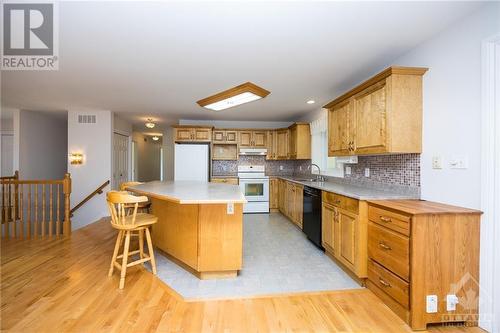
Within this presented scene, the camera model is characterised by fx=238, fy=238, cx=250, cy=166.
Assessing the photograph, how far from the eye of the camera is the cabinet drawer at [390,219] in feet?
6.10

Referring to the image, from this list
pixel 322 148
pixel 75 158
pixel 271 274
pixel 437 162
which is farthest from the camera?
pixel 75 158

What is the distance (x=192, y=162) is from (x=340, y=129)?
351 cm

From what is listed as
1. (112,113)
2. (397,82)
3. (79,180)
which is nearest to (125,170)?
(79,180)

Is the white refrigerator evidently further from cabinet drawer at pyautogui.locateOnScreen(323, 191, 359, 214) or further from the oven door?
cabinet drawer at pyautogui.locateOnScreen(323, 191, 359, 214)

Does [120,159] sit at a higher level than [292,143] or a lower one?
lower

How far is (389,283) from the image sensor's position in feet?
6.66

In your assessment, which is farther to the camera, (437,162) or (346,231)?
(346,231)

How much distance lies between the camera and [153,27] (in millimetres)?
2059

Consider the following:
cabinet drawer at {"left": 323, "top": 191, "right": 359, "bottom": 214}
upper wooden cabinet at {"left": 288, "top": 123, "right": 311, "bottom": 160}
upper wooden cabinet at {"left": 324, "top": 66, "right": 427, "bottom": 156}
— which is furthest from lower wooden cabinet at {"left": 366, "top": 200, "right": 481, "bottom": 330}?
upper wooden cabinet at {"left": 288, "top": 123, "right": 311, "bottom": 160}

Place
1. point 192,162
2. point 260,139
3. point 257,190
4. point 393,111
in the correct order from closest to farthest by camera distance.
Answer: point 393,111, point 192,162, point 257,190, point 260,139

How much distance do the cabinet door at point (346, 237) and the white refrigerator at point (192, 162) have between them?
3.51 m

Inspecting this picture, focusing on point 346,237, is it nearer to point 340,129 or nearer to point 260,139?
point 340,129

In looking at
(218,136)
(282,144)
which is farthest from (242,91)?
(282,144)

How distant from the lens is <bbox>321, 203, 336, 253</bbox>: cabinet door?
2.97 metres
